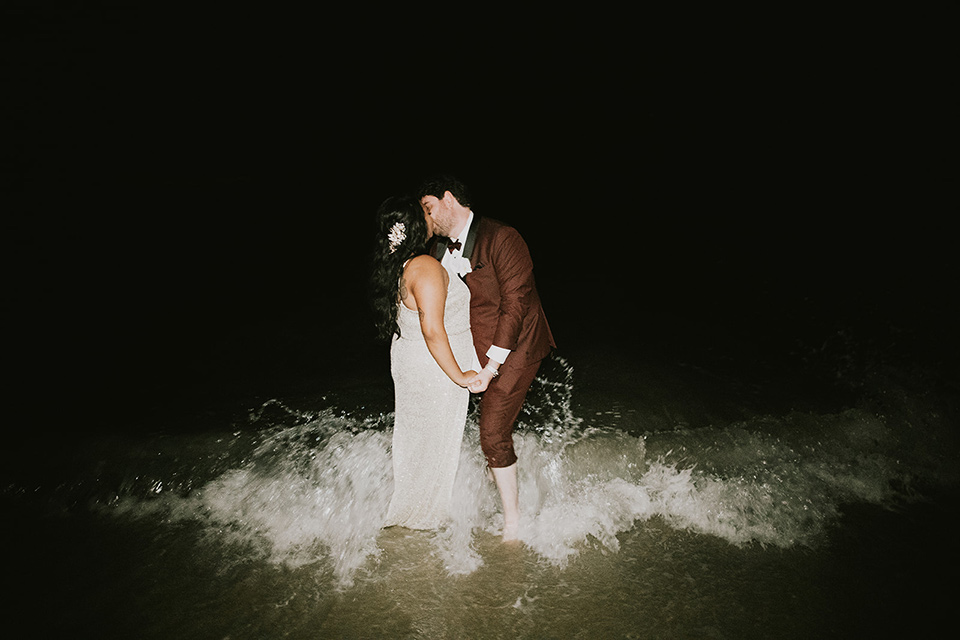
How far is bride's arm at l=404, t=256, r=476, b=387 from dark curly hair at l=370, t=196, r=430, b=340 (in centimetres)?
7

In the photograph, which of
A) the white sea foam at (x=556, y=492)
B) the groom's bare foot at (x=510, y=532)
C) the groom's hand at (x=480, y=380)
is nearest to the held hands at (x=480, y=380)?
the groom's hand at (x=480, y=380)

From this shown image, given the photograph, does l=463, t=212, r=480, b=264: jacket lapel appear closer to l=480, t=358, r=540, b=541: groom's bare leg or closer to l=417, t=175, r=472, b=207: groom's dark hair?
l=417, t=175, r=472, b=207: groom's dark hair

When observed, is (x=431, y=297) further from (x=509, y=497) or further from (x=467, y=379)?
(x=509, y=497)

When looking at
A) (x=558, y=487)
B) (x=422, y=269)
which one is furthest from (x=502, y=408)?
(x=558, y=487)

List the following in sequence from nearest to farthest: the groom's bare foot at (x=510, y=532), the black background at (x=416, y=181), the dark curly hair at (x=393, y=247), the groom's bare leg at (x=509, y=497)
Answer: the dark curly hair at (x=393, y=247)
the groom's bare leg at (x=509, y=497)
the groom's bare foot at (x=510, y=532)
the black background at (x=416, y=181)

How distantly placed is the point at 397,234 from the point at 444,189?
1.05 ft

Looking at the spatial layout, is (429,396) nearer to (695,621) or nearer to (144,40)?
(695,621)

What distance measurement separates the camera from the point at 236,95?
21031 mm

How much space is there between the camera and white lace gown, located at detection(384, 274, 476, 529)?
9.05ft

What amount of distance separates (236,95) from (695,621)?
23722 mm

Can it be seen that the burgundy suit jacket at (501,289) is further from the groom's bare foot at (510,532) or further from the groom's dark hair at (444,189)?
the groom's bare foot at (510,532)

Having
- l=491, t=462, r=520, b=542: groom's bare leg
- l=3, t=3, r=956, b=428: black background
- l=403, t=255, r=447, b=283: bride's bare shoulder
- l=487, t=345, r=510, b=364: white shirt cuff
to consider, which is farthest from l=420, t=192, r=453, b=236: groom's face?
l=3, t=3, r=956, b=428: black background

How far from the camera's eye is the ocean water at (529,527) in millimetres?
2646

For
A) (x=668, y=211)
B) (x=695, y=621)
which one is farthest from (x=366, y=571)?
(x=668, y=211)
